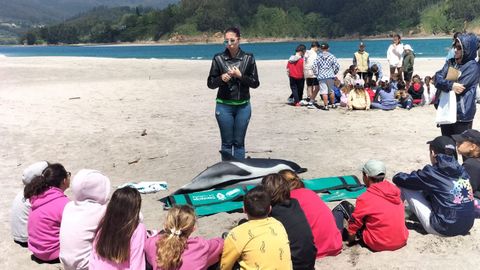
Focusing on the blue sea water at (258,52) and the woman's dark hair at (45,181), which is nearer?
the woman's dark hair at (45,181)

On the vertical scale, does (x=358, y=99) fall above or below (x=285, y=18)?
below

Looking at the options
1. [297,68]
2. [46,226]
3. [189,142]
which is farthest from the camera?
[297,68]

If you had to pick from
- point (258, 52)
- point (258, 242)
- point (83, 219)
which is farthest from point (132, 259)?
point (258, 52)

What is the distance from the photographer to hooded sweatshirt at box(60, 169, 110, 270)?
402 cm

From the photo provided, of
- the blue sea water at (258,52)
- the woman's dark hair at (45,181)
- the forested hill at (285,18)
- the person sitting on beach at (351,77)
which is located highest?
the forested hill at (285,18)

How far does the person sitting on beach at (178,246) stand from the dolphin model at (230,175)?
2241 millimetres

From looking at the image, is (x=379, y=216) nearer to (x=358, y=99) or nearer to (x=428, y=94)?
(x=358, y=99)

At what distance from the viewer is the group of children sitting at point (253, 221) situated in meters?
3.67

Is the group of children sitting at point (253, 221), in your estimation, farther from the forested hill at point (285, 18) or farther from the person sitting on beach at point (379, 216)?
the forested hill at point (285, 18)

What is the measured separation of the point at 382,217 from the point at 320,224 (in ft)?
2.09

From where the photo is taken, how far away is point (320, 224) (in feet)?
14.6

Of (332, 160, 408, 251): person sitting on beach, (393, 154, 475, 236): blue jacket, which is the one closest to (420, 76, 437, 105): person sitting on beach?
(393, 154, 475, 236): blue jacket

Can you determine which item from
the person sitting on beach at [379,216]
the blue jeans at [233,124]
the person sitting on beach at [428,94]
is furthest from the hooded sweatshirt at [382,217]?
the person sitting on beach at [428,94]

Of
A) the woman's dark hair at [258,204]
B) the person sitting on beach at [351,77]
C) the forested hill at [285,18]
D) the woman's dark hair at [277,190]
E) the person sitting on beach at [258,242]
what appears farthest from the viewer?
the forested hill at [285,18]
